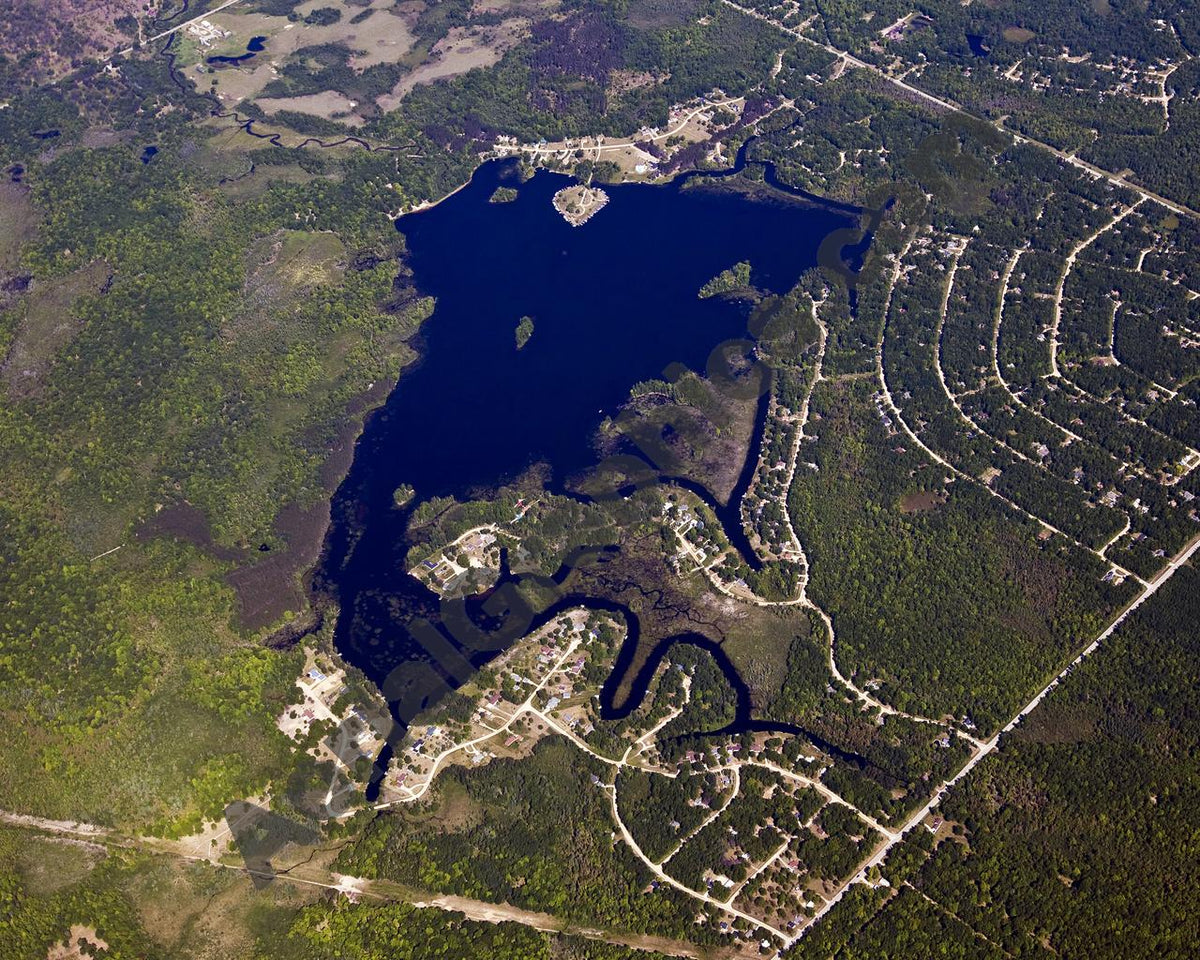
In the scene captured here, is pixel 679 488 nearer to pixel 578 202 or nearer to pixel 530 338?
pixel 530 338

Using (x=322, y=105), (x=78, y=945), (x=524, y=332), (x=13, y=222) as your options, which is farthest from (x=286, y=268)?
(x=78, y=945)

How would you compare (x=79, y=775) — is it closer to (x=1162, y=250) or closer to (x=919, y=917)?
(x=919, y=917)

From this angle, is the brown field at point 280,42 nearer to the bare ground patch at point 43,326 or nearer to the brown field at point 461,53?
the brown field at point 461,53

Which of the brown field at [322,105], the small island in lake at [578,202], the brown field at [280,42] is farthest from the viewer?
the brown field at [280,42]

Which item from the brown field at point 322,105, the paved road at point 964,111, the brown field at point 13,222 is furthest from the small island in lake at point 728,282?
the brown field at point 13,222

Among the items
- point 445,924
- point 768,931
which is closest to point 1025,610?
point 768,931

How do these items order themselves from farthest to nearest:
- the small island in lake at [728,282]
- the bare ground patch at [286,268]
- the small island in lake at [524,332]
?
the small island in lake at [728,282] → the bare ground patch at [286,268] → the small island in lake at [524,332]
